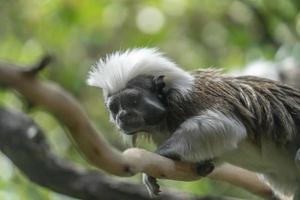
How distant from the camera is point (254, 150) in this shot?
3936 millimetres

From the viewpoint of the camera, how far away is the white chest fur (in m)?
3.93

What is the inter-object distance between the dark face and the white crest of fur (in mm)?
51

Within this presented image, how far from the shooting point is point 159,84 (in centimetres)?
385

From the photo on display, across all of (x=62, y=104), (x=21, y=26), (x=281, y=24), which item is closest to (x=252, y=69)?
(x=281, y=24)

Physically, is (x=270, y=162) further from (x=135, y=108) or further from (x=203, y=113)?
(x=135, y=108)

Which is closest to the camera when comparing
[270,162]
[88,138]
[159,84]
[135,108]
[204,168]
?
[88,138]

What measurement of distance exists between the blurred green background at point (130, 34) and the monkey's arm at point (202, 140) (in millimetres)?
2554

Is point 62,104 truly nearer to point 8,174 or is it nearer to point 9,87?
point 9,87

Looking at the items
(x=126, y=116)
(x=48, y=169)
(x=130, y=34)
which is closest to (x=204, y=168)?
(x=126, y=116)

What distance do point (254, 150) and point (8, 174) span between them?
2.31 meters

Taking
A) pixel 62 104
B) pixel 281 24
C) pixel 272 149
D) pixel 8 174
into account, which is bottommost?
pixel 8 174

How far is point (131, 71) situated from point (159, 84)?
0.15 metres

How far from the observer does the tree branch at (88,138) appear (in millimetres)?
2559

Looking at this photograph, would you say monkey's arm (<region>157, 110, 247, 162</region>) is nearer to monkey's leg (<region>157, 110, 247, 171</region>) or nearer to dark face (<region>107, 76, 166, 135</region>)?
monkey's leg (<region>157, 110, 247, 171</region>)
